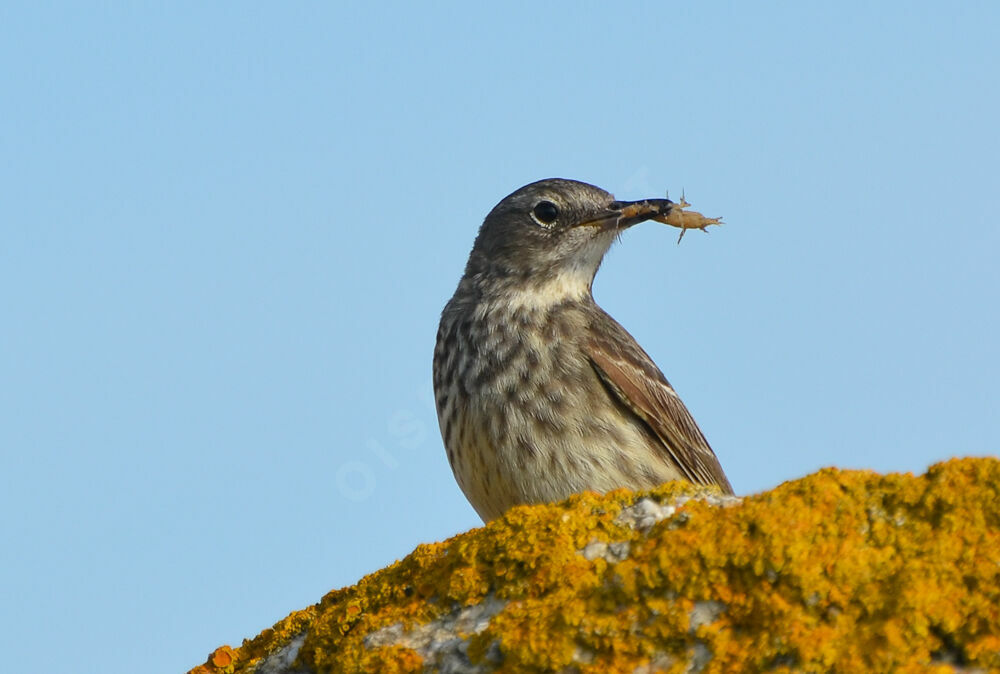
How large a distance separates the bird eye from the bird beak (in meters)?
0.23

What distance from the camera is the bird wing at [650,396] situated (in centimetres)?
823

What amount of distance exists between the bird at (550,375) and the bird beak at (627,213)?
0.01 metres

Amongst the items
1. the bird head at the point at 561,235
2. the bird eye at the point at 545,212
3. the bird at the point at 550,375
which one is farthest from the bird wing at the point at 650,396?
the bird eye at the point at 545,212

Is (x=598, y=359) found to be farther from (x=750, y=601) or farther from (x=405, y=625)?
(x=750, y=601)

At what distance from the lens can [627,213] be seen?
928 centimetres

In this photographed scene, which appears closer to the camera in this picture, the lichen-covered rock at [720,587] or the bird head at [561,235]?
the lichen-covered rock at [720,587]

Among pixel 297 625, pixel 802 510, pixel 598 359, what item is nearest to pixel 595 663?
pixel 802 510

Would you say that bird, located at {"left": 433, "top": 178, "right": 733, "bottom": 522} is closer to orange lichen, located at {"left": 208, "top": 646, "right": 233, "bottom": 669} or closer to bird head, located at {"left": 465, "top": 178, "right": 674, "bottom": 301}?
bird head, located at {"left": 465, "top": 178, "right": 674, "bottom": 301}

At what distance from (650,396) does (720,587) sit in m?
4.40

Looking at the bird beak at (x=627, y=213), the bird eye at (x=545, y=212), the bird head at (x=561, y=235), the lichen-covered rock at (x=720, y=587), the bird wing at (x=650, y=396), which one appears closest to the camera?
the lichen-covered rock at (x=720, y=587)

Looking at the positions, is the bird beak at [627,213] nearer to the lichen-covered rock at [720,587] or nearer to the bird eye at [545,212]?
the bird eye at [545,212]

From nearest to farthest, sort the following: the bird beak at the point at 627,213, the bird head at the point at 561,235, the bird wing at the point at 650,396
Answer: the bird wing at the point at 650,396, the bird head at the point at 561,235, the bird beak at the point at 627,213

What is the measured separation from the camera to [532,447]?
24.8 ft

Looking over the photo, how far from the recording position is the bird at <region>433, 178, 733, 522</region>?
7629 millimetres
